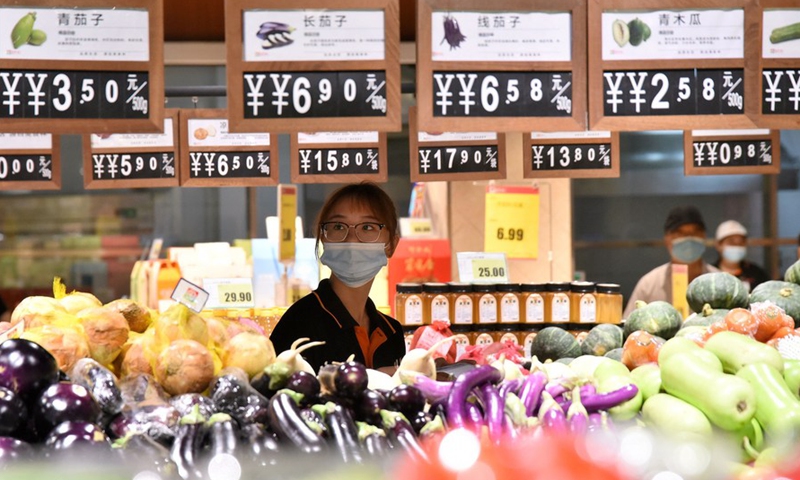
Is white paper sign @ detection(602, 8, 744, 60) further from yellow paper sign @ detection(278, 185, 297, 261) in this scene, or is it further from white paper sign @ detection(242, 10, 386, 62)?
yellow paper sign @ detection(278, 185, 297, 261)

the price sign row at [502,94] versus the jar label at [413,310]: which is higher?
the price sign row at [502,94]

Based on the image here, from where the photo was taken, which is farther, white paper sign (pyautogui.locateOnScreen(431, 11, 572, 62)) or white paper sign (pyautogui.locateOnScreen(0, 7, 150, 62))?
white paper sign (pyautogui.locateOnScreen(431, 11, 572, 62))

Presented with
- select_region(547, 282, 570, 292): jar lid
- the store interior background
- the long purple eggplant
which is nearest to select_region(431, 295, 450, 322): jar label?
select_region(547, 282, 570, 292): jar lid

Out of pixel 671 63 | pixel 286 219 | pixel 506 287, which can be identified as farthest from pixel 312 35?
pixel 286 219

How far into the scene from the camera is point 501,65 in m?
3.23

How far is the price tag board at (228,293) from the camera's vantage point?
529 cm

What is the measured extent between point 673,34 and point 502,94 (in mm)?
637

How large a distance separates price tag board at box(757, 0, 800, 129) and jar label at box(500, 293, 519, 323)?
5.82 feet

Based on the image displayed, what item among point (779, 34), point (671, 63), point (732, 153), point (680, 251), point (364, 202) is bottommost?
point (680, 251)

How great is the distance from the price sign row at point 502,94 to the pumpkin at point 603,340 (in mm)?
1254

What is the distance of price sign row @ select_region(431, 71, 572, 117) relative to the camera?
126 inches

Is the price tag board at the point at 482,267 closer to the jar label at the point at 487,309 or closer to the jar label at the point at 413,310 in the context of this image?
the jar label at the point at 487,309

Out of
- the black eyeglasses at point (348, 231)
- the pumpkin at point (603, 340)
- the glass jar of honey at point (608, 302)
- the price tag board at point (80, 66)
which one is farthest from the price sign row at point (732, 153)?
the price tag board at point (80, 66)

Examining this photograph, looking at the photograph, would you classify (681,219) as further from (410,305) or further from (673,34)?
(673,34)
